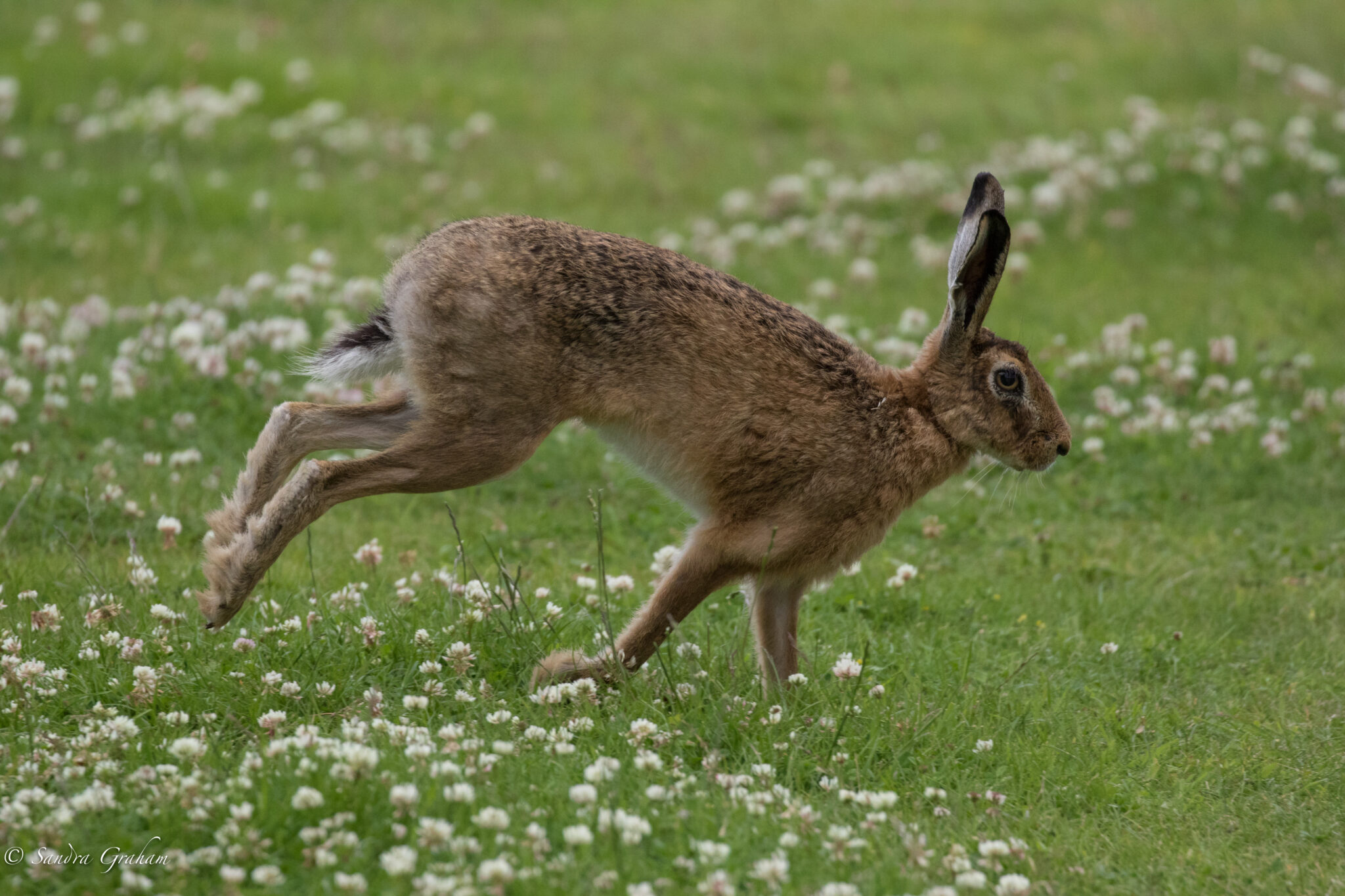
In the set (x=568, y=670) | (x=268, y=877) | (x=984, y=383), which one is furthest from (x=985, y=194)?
(x=268, y=877)

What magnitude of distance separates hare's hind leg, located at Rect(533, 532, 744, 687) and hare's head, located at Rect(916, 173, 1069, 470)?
1.13 meters

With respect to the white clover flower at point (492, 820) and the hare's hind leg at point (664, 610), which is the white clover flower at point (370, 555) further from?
the white clover flower at point (492, 820)

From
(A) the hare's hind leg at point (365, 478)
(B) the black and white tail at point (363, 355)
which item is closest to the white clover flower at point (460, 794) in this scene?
(A) the hare's hind leg at point (365, 478)

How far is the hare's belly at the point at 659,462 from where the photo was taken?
5.36 m

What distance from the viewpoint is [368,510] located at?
740cm

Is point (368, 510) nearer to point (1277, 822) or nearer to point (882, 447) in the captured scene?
point (882, 447)

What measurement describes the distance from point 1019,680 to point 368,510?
343 cm

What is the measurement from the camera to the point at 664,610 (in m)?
5.17

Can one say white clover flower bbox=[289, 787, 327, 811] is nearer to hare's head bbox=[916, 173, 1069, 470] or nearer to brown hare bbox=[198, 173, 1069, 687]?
brown hare bbox=[198, 173, 1069, 687]

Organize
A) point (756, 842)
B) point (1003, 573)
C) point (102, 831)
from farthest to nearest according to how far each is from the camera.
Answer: point (1003, 573) < point (756, 842) < point (102, 831)

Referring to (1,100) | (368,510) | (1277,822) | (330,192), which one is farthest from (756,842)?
(1,100)

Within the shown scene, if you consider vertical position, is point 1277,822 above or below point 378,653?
above

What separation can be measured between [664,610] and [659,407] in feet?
2.40

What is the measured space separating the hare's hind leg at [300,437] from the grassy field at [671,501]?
1.30 feet
